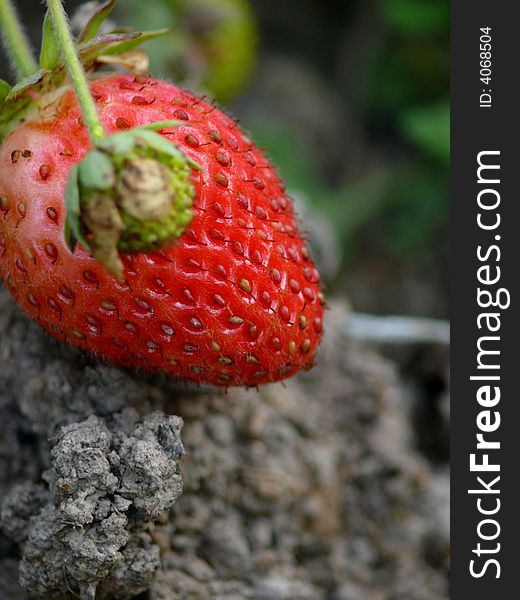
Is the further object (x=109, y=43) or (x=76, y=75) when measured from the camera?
(x=109, y=43)

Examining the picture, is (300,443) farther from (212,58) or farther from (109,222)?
(212,58)

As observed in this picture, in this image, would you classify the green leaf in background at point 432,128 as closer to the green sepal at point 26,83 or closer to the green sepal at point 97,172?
the green sepal at point 26,83

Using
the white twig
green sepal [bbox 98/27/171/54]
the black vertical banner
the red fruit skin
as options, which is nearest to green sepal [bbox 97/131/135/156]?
the red fruit skin

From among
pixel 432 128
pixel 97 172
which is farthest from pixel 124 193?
pixel 432 128

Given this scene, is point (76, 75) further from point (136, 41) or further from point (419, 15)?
point (419, 15)

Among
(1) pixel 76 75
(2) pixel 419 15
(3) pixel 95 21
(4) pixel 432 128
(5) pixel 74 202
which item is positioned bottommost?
(5) pixel 74 202

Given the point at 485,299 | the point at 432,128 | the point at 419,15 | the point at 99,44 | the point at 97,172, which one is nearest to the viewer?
the point at 97,172
